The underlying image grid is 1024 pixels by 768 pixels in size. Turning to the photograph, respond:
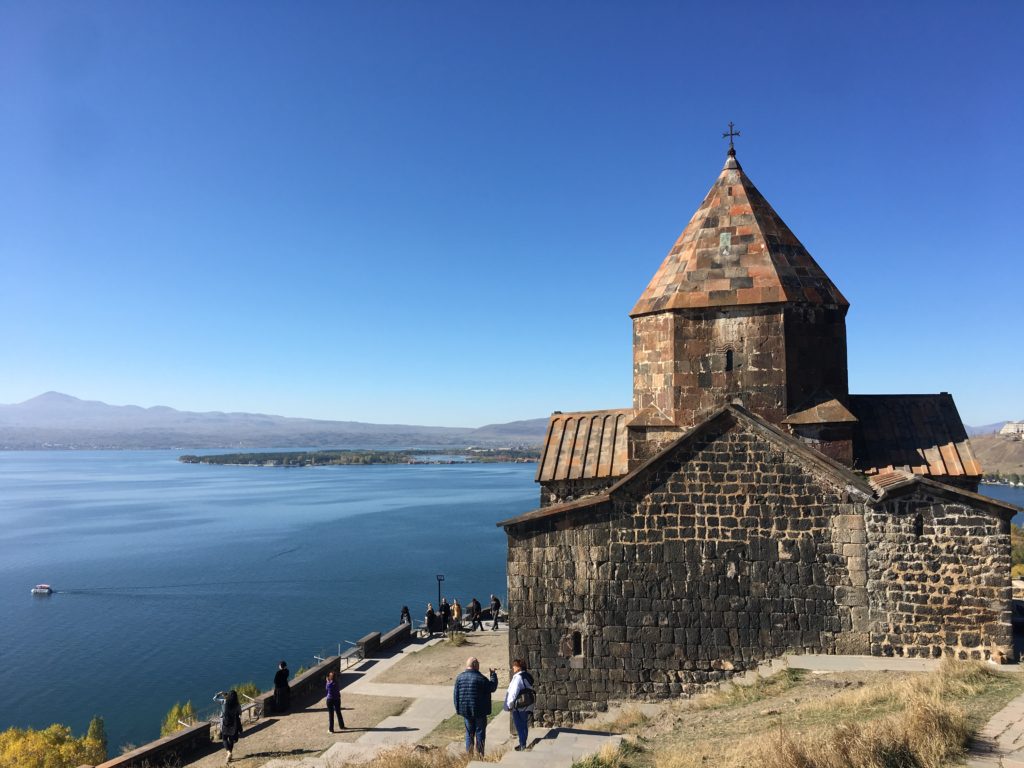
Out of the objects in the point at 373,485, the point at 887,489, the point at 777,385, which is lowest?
the point at 373,485

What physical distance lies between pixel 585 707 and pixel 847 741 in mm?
3686

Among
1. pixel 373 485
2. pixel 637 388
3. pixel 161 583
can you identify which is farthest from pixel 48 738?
pixel 373 485

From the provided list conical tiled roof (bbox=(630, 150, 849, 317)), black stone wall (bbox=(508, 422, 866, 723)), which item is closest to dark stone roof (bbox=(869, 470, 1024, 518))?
black stone wall (bbox=(508, 422, 866, 723))

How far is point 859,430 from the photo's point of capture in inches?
333

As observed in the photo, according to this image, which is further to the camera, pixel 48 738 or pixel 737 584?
pixel 48 738

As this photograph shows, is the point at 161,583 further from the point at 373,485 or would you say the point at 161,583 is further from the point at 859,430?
the point at 373,485

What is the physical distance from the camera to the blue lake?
19219 millimetres

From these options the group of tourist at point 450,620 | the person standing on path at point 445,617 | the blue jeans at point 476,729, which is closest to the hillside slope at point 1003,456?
the group of tourist at point 450,620

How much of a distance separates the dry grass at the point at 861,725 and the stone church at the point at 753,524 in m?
0.69

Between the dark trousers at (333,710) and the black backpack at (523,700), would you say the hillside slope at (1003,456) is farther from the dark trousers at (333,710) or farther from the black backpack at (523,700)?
the black backpack at (523,700)

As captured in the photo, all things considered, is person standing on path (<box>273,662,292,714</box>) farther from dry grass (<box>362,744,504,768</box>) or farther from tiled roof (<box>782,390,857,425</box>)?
tiled roof (<box>782,390,857,425</box>)

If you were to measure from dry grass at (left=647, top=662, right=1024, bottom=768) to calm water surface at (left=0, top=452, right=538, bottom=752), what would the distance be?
15217 mm

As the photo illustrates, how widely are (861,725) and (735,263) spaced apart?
18.0ft

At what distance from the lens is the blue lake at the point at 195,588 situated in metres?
19.2
